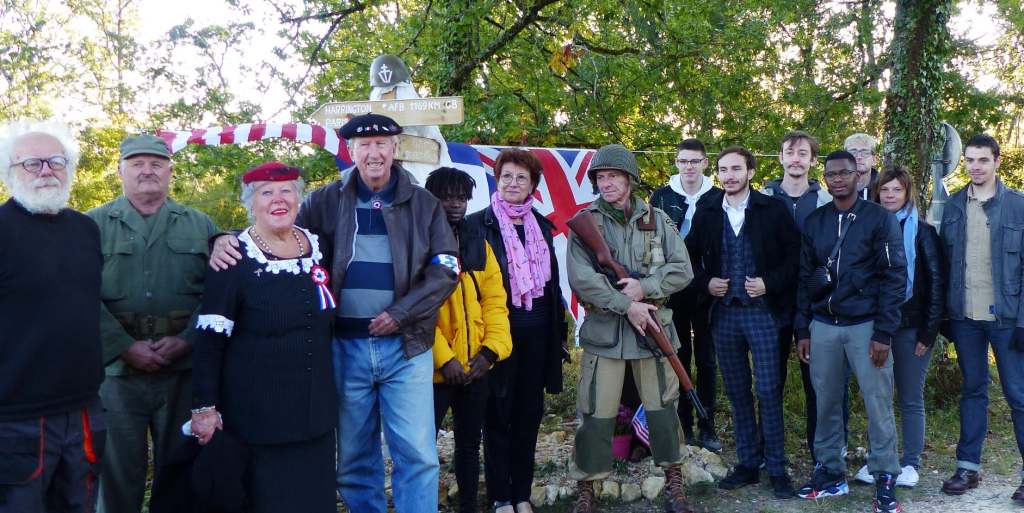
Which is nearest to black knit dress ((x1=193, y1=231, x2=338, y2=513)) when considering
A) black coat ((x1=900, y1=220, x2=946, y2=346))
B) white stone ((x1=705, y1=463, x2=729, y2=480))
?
white stone ((x1=705, y1=463, x2=729, y2=480))

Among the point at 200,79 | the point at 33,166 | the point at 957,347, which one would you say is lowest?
the point at 957,347

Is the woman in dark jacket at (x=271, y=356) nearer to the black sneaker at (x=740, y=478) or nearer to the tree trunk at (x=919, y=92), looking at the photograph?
the black sneaker at (x=740, y=478)

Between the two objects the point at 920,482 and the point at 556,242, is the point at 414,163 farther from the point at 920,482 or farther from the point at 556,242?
the point at 920,482

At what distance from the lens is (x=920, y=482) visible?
528 cm

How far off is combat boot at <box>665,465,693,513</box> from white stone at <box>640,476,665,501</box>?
302 millimetres

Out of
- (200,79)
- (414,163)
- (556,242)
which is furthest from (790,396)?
(200,79)

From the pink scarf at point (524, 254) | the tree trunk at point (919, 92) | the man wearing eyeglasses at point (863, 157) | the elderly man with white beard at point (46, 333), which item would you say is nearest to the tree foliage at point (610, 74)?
the tree trunk at point (919, 92)

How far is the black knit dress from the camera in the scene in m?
3.15

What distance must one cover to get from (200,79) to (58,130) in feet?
22.3

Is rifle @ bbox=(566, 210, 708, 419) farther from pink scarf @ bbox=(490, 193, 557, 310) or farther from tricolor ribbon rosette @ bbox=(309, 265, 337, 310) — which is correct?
tricolor ribbon rosette @ bbox=(309, 265, 337, 310)

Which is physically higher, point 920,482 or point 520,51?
point 520,51

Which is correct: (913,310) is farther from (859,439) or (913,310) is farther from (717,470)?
(717,470)

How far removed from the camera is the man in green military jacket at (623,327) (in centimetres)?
445

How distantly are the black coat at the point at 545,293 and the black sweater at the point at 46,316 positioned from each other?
1.80m
